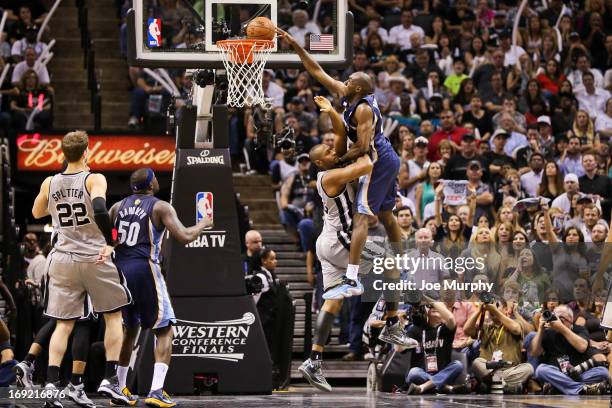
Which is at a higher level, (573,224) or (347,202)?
(347,202)

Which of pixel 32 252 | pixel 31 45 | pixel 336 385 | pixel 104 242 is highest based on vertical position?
pixel 31 45

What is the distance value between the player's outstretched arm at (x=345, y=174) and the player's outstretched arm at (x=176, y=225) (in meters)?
1.22

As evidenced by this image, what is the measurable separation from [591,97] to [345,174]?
11652 millimetres

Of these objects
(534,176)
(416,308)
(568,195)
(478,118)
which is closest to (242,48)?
(416,308)

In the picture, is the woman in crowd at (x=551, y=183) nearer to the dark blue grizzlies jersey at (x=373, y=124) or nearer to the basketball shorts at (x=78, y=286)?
the dark blue grizzlies jersey at (x=373, y=124)

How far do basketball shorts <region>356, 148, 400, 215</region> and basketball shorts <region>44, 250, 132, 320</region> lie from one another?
Answer: 226cm

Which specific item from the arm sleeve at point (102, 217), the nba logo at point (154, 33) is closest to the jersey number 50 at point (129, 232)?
the arm sleeve at point (102, 217)

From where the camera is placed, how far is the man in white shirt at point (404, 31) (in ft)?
76.4

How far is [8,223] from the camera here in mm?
18266

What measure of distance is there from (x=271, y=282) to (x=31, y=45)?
26.0 feet

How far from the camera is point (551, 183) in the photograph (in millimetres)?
18844

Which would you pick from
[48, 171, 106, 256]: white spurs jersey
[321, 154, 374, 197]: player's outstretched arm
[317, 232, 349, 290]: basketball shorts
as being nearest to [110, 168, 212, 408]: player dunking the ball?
[48, 171, 106, 256]: white spurs jersey

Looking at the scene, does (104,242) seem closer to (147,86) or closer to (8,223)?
(8,223)

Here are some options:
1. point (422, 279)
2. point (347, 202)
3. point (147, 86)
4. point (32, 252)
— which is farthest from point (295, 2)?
point (347, 202)
